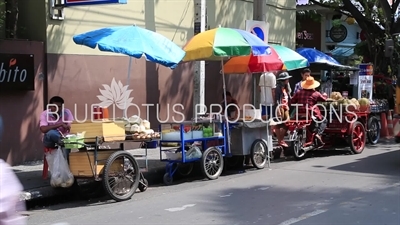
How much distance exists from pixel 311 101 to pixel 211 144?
123 inches

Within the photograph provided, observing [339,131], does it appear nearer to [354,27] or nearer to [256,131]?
[256,131]

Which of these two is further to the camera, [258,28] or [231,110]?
[258,28]

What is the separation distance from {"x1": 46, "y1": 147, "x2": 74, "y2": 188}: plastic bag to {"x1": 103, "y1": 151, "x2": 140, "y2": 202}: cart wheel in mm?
616

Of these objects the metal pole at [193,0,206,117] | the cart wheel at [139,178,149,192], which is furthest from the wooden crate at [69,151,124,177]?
the metal pole at [193,0,206,117]

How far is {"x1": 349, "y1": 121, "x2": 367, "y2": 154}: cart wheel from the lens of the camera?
1299 cm

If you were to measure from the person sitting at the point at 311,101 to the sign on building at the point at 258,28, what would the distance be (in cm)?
145

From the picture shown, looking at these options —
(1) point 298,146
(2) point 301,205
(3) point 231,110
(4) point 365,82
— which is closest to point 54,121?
(3) point 231,110

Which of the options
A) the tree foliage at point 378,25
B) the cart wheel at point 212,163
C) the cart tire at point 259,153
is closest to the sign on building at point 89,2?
the cart wheel at point 212,163

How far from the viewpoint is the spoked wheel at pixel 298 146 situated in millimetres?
12180

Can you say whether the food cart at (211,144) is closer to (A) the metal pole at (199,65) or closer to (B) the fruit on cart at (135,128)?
(B) the fruit on cart at (135,128)

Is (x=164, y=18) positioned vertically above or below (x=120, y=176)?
above

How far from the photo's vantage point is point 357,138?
13.3 metres

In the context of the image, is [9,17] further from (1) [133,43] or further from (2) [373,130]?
(2) [373,130]

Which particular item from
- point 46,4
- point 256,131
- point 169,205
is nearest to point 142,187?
point 169,205
